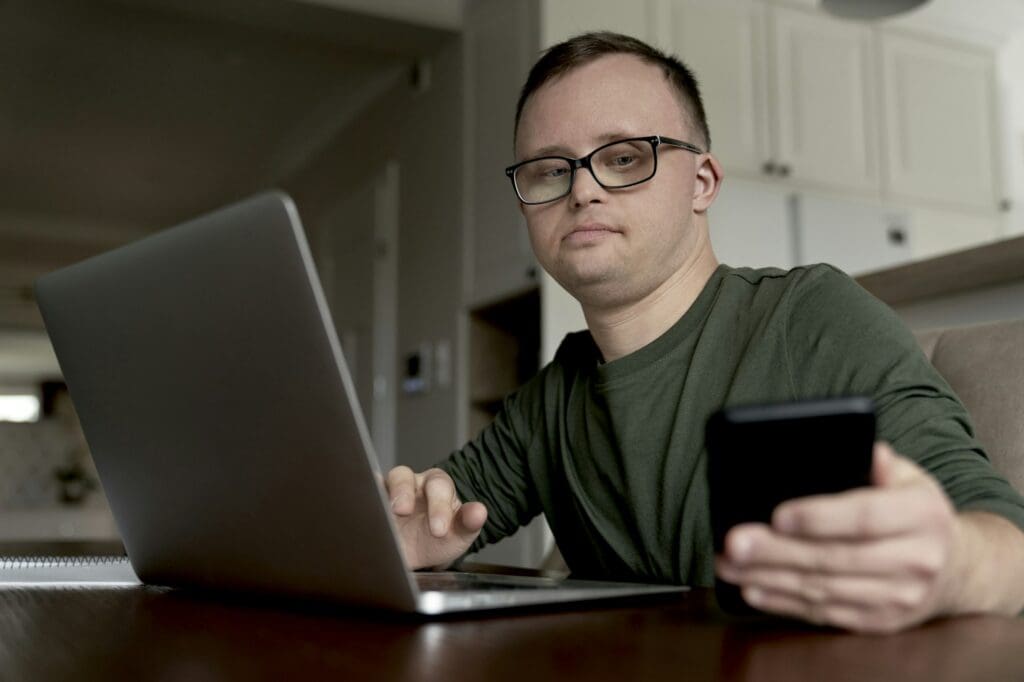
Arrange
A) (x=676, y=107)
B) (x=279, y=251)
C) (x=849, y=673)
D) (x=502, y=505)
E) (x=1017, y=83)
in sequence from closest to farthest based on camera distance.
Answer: (x=849, y=673) → (x=279, y=251) → (x=676, y=107) → (x=502, y=505) → (x=1017, y=83)

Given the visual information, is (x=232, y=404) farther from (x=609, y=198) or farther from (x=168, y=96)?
(x=168, y=96)

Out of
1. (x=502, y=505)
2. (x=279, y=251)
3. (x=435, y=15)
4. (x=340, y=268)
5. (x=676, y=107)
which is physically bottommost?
(x=502, y=505)

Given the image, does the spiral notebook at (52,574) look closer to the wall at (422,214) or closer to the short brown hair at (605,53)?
the short brown hair at (605,53)

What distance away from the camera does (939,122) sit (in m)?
3.95

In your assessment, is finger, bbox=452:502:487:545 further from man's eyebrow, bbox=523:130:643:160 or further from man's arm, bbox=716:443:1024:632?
man's eyebrow, bbox=523:130:643:160

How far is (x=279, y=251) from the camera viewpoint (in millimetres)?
526

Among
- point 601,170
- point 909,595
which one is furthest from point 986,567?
point 601,170

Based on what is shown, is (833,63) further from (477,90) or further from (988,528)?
(988,528)

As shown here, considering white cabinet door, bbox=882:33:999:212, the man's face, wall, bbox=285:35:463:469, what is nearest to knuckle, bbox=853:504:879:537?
the man's face

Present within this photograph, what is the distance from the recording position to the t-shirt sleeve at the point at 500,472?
1.26 meters

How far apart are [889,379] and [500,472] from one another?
1.99 feet

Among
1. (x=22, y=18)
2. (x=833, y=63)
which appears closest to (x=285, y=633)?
(x=833, y=63)

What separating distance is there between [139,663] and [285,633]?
9cm

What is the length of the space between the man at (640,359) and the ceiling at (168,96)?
102 inches
